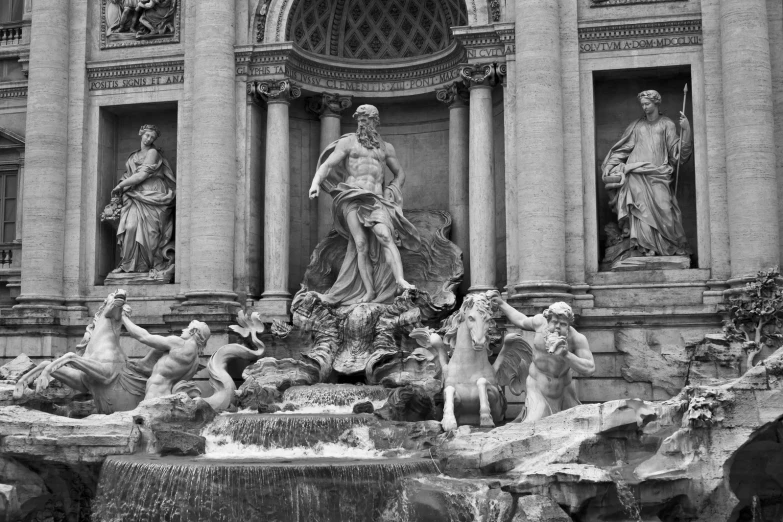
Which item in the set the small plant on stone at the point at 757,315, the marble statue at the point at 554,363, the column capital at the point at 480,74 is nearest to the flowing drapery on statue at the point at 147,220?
the column capital at the point at 480,74

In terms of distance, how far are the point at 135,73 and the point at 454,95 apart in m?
6.72

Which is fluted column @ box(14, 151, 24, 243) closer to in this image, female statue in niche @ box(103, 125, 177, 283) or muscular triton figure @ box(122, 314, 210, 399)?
female statue in niche @ box(103, 125, 177, 283)

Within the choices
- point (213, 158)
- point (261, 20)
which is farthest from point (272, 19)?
point (213, 158)

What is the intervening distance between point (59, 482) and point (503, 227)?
9730 millimetres

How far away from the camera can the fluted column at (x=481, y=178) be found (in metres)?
21.1

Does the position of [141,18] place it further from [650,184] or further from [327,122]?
[650,184]

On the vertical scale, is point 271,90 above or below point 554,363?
above

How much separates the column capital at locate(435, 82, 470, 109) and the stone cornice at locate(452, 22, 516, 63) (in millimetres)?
1089

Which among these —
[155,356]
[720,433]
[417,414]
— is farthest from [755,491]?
[155,356]

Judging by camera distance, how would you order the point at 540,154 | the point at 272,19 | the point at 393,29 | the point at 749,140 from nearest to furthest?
the point at 749,140 < the point at 540,154 < the point at 272,19 < the point at 393,29

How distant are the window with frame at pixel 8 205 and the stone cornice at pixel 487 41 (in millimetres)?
10643

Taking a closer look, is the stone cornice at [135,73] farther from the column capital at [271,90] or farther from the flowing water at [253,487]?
the flowing water at [253,487]

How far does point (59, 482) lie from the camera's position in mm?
16750

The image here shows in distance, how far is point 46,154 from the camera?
22984mm
